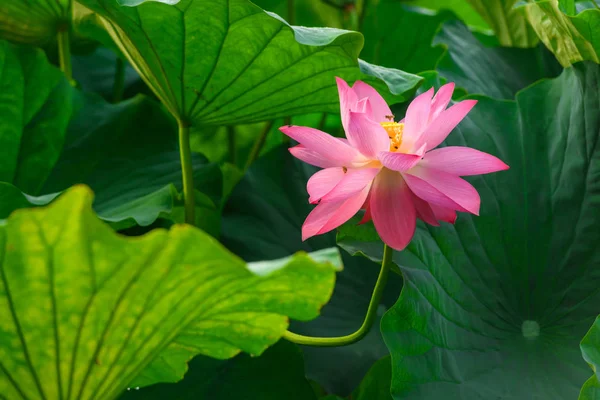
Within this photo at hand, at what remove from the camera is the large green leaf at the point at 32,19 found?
0.89 meters

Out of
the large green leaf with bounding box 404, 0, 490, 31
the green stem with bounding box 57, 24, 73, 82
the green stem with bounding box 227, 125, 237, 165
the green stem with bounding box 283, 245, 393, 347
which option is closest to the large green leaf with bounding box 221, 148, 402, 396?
the green stem with bounding box 283, 245, 393, 347

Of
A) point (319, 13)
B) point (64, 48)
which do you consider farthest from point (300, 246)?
point (319, 13)

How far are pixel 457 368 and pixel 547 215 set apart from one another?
0.24 metres

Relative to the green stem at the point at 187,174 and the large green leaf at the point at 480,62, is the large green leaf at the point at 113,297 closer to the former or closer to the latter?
the green stem at the point at 187,174

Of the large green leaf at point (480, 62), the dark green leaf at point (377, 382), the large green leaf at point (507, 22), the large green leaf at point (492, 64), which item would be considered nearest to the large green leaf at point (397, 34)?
the large green leaf at point (480, 62)

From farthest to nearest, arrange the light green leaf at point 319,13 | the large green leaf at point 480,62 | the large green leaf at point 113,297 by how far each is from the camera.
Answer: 1. the light green leaf at point 319,13
2. the large green leaf at point 480,62
3. the large green leaf at point 113,297

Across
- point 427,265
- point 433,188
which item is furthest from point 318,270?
point 427,265

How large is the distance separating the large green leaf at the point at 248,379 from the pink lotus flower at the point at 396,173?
9.7 inches

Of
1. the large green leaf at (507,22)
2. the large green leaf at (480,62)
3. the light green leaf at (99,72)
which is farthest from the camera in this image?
the light green leaf at (99,72)

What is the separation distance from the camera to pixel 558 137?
0.81 meters

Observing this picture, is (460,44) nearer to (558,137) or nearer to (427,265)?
(558,137)

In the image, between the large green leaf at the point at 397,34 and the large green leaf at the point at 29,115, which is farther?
the large green leaf at the point at 397,34

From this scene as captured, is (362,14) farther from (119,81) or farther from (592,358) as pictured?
(592,358)

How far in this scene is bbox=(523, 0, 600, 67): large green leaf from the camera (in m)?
0.74
